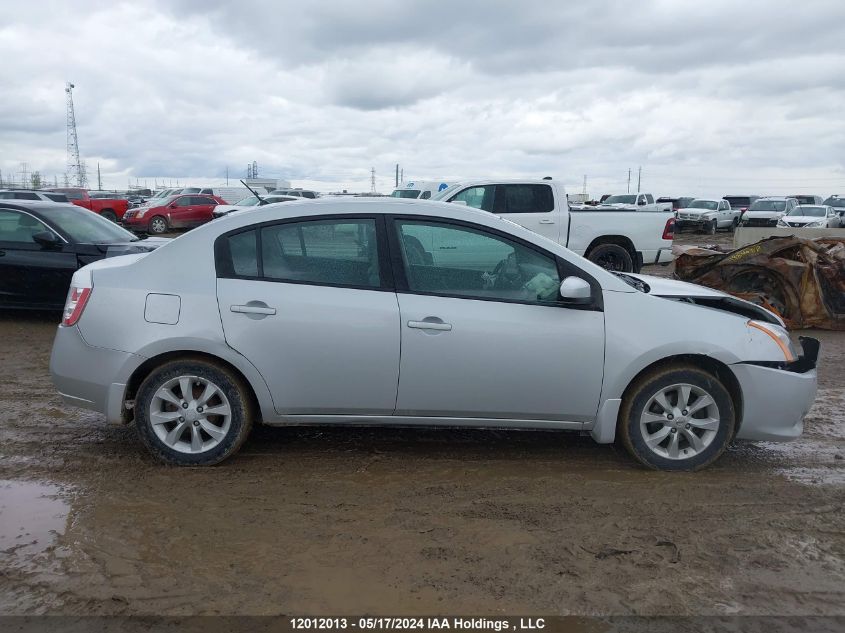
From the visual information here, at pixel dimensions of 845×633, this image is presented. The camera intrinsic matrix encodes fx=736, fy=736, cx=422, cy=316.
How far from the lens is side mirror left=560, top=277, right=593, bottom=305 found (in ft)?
14.1

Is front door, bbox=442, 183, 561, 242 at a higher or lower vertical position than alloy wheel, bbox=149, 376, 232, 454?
higher

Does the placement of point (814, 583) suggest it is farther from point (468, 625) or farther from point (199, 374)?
point (199, 374)

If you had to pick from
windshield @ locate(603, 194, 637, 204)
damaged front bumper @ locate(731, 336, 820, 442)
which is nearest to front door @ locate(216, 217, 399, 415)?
damaged front bumper @ locate(731, 336, 820, 442)

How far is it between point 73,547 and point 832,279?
969cm

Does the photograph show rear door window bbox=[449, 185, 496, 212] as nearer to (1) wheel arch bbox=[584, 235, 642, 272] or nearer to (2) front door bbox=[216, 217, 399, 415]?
(1) wheel arch bbox=[584, 235, 642, 272]

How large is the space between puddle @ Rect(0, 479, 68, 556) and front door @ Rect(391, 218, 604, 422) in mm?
1954

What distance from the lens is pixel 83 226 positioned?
9641 mm

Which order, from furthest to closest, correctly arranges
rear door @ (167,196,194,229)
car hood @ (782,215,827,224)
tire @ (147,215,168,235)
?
1. rear door @ (167,196,194,229)
2. tire @ (147,215,168,235)
3. car hood @ (782,215,827,224)

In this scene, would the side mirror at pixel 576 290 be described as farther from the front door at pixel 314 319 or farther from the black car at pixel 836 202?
the black car at pixel 836 202

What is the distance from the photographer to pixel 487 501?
4129 millimetres

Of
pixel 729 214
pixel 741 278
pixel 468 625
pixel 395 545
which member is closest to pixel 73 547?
pixel 395 545

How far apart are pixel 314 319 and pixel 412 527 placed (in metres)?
1.34

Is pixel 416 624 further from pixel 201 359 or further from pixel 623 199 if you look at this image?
pixel 623 199

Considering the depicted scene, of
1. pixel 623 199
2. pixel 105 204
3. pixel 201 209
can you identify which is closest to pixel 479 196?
pixel 201 209
